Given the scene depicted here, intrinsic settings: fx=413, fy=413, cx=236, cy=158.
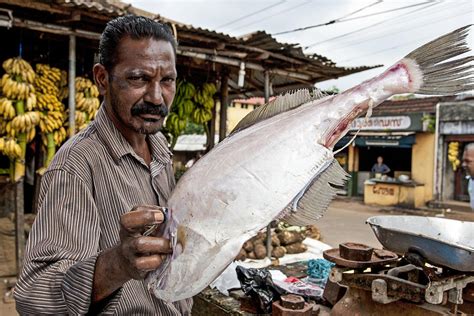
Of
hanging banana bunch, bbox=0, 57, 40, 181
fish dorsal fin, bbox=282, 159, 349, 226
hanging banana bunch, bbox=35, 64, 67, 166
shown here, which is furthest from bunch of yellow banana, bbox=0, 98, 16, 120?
fish dorsal fin, bbox=282, 159, 349, 226

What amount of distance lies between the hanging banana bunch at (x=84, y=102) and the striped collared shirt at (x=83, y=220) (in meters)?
3.92

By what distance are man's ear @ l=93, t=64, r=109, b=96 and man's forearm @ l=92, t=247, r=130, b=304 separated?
0.64 meters

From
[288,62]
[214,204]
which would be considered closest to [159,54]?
[214,204]

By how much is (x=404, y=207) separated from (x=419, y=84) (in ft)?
54.7

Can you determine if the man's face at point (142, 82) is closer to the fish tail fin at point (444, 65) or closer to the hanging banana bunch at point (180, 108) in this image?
the fish tail fin at point (444, 65)

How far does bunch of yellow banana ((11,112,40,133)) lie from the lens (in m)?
4.63

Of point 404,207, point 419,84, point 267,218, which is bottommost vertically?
point 404,207

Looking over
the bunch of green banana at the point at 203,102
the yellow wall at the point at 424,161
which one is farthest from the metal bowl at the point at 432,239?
the yellow wall at the point at 424,161

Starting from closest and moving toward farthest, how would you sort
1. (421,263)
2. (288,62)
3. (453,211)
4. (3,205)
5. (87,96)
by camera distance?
(421,263) < (87,96) < (288,62) < (3,205) < (453,211)

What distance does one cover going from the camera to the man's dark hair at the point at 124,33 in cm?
136

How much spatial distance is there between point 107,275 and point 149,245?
0.17 meters

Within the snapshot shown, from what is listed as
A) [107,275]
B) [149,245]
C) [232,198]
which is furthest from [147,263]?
[232,198]

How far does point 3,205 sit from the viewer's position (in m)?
7.98

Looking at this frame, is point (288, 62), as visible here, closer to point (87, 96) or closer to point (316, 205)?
point (87, 96)
